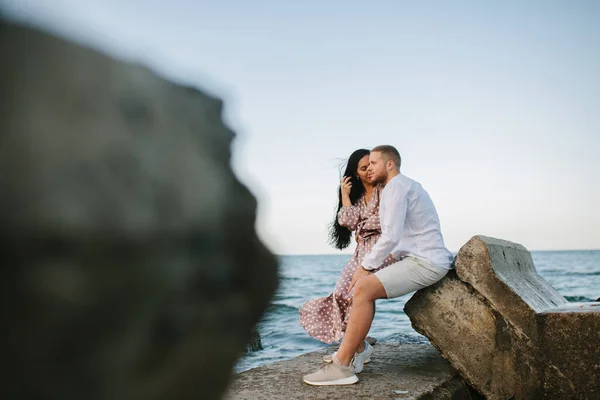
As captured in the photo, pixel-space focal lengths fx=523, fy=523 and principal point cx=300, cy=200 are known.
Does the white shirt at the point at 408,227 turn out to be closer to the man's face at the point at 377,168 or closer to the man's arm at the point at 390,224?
the man's arm at the point at 390,224

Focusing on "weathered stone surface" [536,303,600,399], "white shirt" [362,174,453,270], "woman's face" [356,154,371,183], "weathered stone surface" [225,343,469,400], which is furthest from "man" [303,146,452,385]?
"woman's face" [356,154,371,183]

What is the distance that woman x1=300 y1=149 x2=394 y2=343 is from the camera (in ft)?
14.8

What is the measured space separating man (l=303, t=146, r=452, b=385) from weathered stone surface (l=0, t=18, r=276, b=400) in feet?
9.08

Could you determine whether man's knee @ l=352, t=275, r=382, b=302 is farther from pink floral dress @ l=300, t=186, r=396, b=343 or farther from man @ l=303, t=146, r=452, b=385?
pink floral dress @ l=300, t=186, r=396, b=343

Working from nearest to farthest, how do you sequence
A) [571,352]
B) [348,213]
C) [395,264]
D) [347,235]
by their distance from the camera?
[571,352], [395,264], [348,213], [347,235]

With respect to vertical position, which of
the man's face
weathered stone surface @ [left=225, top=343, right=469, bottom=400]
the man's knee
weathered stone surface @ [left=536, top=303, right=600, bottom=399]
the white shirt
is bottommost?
weathered stone surface @ [left=225, top=343, right=469, bottom=400]

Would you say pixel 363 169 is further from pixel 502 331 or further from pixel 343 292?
pixel 502 331

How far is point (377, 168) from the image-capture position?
428cm

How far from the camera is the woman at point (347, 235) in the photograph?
450 cm

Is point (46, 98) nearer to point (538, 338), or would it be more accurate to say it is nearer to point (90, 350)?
point (90, 350)

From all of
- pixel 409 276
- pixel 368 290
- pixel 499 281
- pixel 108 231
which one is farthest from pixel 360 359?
pixel 108 231

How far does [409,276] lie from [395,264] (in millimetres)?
152

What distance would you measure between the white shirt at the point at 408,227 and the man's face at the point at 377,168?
275 millimetres

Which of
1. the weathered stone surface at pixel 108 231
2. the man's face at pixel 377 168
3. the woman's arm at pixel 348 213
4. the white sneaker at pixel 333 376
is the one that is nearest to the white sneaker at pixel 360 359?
the white sneaker at pixel 333 376
